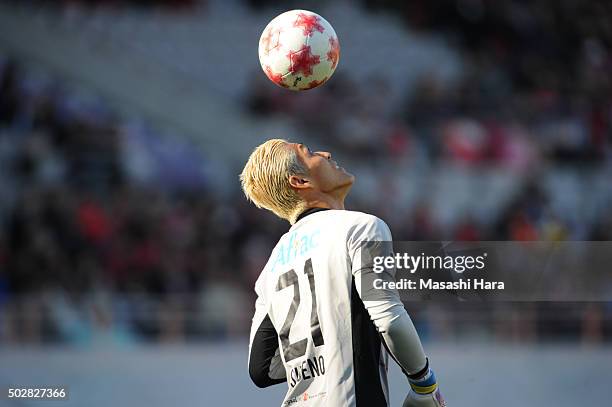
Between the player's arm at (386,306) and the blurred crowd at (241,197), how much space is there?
224 inches

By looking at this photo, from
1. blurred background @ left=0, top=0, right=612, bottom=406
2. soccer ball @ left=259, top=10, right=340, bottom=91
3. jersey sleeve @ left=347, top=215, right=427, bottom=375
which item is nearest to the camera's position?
jersey sleeve @ left=347, top=215, right=427, bottom=375

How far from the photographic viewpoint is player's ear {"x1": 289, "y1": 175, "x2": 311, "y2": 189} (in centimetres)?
386

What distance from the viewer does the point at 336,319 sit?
361 cm

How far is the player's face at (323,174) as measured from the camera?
3.88m

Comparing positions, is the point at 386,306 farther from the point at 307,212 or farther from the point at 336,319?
the point at 307,212

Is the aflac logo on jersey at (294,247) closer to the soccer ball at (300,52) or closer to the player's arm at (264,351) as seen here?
the player's arm at (264,351)

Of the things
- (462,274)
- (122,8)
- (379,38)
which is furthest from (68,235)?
(462,274)

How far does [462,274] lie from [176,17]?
11.0 m

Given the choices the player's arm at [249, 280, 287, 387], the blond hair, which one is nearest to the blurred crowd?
the player's arm at [249, 280, 287, 387]

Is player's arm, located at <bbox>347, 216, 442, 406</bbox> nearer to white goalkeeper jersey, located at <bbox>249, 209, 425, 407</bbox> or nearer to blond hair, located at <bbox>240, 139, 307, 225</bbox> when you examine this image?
white goalkeeper jersey, located at <bbox>249, 209, 425, 407</bbox>

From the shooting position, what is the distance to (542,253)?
729cm

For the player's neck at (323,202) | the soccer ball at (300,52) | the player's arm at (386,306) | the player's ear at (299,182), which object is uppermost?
the soccer ball at (300,52)

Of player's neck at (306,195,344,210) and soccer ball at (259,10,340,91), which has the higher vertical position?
soccer ball at (259,10,340,91)

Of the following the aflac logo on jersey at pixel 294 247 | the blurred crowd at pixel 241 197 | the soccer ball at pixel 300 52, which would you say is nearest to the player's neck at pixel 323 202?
the aflac logo on jersey at pixel 294 247
